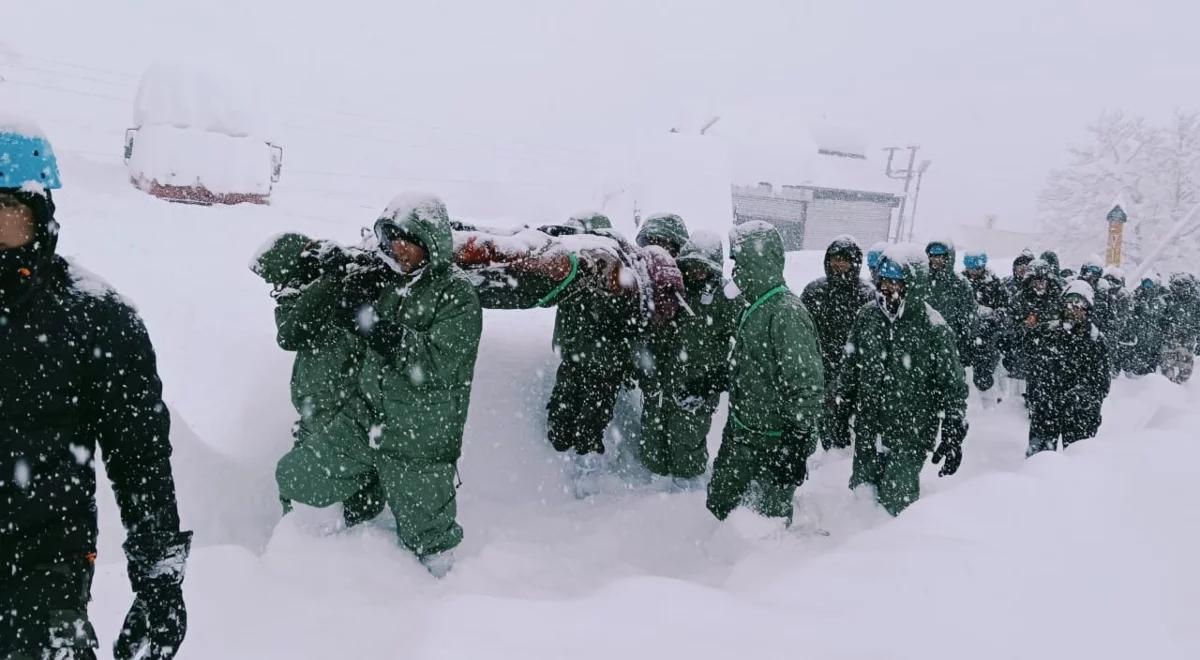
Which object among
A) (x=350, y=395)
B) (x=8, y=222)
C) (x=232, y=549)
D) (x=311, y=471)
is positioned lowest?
(x=232, y=549)

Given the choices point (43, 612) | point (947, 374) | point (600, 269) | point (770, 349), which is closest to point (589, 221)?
point (600, 269)

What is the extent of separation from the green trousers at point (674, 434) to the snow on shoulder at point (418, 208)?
2436mm

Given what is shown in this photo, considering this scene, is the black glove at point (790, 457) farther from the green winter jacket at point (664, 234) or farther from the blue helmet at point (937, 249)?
the blue helmet at point (937, 249)

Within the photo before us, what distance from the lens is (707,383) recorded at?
17.6 ft

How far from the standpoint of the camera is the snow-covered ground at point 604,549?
7.43ft

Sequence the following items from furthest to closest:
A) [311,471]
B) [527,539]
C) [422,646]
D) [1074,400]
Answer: [1074,400] < [527,539] < [311,471] < [422,646]

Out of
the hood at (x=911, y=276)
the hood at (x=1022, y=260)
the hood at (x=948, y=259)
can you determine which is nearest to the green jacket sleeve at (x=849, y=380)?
the hood at (x=911, y=276)

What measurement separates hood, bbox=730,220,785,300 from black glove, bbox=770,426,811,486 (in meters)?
0.86

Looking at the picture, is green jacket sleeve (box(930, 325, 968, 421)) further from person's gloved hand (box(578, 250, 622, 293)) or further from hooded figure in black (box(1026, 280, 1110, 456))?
person's gloved hand (box(578, 250, 622, 293))

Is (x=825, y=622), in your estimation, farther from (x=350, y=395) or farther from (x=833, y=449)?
(x=833, y=449)

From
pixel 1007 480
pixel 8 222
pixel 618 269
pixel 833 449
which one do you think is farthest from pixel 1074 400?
pixel 8 222

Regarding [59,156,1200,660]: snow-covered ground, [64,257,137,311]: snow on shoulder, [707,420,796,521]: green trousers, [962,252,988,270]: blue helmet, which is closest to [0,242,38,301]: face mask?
[64,257,137,311]: snow on shoulder

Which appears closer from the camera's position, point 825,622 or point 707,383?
point 825,622

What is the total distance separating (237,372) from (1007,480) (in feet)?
15.9
